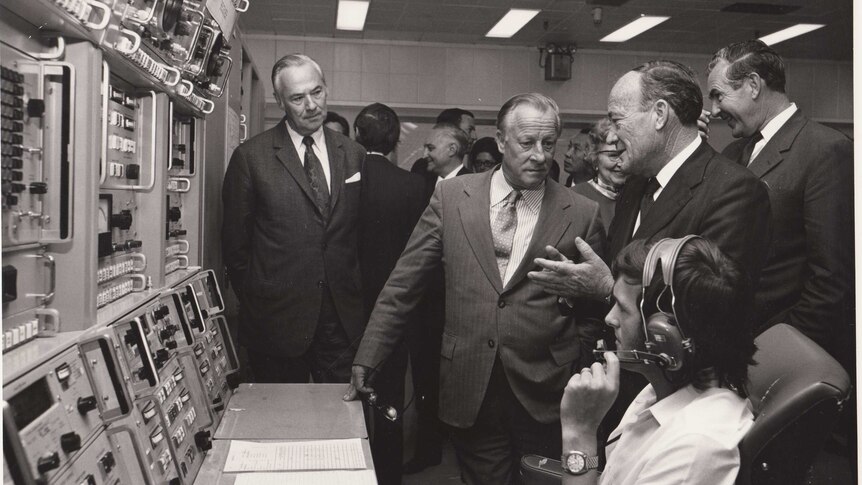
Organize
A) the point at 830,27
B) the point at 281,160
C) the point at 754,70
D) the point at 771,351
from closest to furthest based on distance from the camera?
the point at 771,351
the point at 754,70
the point at 281,160
the point at 830,27

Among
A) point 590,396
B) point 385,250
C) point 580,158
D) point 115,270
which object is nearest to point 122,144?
point 115,270

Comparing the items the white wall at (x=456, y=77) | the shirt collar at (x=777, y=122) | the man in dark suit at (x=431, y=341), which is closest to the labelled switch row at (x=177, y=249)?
the man in dark suit at (x=431, y=341)

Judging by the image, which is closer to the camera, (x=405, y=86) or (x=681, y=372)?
(x=681, y=372)

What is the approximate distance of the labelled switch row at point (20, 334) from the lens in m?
1.27

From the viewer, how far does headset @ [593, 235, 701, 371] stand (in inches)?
50.0

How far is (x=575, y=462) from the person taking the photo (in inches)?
57.5

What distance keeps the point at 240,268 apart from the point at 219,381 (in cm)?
65

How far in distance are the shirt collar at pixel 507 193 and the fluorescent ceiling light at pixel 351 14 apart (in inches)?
172

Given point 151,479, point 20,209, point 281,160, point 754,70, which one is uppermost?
point 754,70

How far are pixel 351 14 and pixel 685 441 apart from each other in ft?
20.2

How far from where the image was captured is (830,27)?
7.06 m

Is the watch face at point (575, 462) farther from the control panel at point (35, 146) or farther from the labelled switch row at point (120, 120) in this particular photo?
the labelled switch row at point (120, 120)

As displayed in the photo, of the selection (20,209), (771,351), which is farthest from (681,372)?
(20,209)

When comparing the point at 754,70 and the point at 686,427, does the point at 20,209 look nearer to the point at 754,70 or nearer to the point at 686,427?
the point at 686,427
